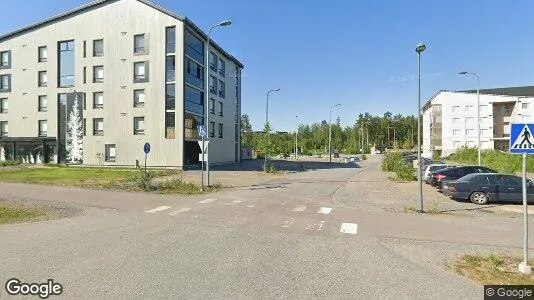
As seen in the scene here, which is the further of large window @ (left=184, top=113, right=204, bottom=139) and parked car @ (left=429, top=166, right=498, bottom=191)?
large window @ (left=184, top=113, right=204, bottom=139)

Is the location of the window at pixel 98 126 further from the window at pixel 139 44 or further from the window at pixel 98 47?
the window at pixel 139 44

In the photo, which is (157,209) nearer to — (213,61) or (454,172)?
(454,172)

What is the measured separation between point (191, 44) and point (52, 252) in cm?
3555

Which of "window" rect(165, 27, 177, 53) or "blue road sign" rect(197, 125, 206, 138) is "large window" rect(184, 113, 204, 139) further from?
"blue road sign" rect(197, 125, 206, 138)

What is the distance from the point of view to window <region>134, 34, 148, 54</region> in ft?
124

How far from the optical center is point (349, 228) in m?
10.1

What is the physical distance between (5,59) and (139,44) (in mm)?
20447

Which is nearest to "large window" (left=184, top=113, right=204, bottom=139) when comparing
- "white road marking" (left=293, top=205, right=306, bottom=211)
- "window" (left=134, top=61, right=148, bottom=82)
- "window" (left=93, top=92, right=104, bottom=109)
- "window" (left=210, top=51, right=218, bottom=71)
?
"window" (left=134, top=61, right=148, bottom=82)

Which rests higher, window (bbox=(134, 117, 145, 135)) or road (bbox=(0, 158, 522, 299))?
window (bbox=(134, 117, 145, 135))

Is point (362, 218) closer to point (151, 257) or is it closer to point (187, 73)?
point (151, 257)

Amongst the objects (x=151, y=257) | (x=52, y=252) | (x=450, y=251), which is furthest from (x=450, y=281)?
(x=52, y=252)

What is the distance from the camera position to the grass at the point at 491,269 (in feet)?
19.0

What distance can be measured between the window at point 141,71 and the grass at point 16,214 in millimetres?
27089

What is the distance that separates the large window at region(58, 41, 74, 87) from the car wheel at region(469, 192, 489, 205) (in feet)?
137
